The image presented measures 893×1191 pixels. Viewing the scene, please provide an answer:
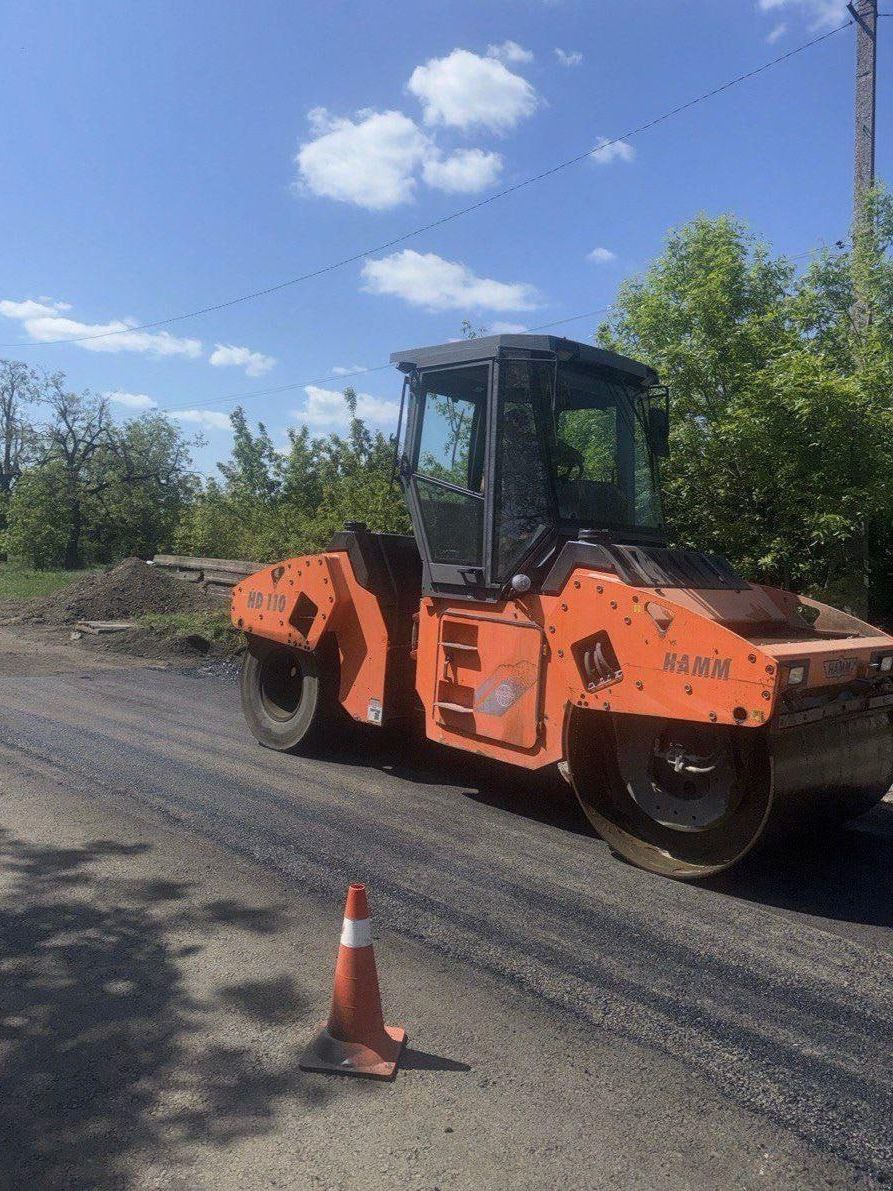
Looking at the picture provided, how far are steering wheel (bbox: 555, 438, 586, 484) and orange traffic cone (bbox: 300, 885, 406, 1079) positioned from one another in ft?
10.7

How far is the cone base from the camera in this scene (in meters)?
2.78

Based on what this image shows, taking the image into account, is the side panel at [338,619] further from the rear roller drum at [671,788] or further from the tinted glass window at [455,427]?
the rear roller drum at [671,788]

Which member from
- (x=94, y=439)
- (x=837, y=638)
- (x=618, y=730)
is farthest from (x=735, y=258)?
(x=94, y=439)

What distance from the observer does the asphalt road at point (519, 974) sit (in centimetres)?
246

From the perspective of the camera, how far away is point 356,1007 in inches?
113

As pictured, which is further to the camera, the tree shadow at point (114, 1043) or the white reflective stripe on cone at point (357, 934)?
the white reflective stripe on cone at point (357, 934)

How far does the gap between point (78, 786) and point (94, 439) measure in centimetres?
3810

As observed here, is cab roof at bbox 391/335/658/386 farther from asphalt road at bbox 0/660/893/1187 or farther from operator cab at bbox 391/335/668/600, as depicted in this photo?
asphalt road at bbox 0/660/893/1187

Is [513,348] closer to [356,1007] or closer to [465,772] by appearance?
[465,772]

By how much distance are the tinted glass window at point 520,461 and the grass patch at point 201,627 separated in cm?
755

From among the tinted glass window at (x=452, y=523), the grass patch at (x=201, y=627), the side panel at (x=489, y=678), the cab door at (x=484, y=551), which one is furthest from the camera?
the grass patch at (x=201, y=627)

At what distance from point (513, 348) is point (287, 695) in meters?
3.61

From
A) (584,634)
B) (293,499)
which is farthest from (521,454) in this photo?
(293,499)

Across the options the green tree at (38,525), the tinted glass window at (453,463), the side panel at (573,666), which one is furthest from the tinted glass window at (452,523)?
the green tree at (38,525)
